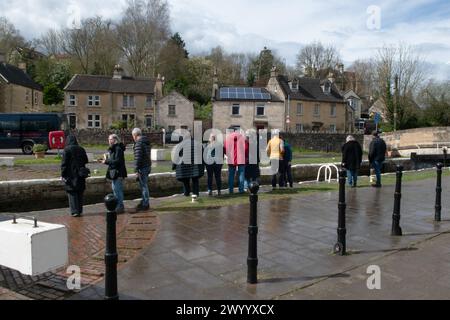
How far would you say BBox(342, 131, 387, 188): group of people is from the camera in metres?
12.4

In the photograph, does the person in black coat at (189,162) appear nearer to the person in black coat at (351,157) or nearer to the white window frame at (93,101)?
the person in black coat at (351,157)

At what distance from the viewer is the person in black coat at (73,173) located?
8.54 metres

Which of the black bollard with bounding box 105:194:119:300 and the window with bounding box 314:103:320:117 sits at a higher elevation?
the window with bounding box 314:103:320:117

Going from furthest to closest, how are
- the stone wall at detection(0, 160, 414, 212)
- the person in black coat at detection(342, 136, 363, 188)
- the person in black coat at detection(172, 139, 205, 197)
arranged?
1. the person in black coat at detection(342, 136, 363, 188)
2. the stone wall at detection(0, 160, 414, 212)
3. the person in black coat at detection(172, 139, 205, 197)

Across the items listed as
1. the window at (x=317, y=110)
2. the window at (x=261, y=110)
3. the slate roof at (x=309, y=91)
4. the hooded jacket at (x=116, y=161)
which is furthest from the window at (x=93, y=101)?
the hooded jacket at (x=116, y=161)

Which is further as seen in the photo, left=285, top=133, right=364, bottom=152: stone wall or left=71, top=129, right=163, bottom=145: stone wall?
left=285, top=133, right=364, bottom=152: stone wall

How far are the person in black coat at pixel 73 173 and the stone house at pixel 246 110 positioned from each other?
1546 inches

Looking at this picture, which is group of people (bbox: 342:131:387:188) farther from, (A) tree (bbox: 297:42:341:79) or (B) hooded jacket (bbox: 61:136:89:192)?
(A) tree (bbox: 297:42:341:79)

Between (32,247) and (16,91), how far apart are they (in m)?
49.5

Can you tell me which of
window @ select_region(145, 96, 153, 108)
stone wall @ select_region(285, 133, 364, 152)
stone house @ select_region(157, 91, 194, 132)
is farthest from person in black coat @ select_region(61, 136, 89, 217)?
window @ select_region(145, 96, 153, 108)

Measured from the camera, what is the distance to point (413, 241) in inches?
252

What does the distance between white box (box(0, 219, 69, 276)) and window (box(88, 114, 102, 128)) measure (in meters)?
47.1

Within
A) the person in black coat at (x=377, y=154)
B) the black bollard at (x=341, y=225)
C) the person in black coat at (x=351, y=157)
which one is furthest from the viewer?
the person in black coat at (x=377, y=154)
